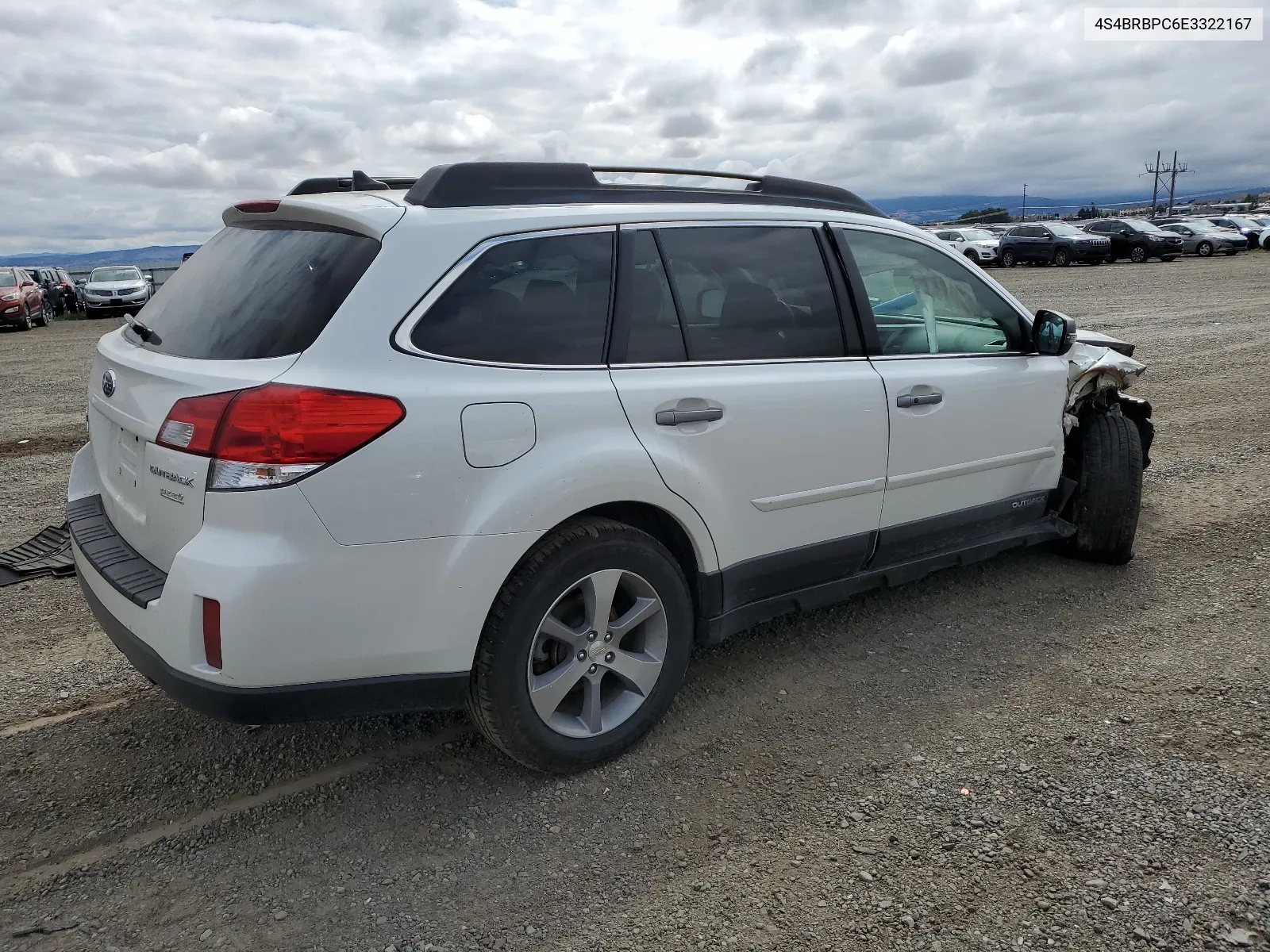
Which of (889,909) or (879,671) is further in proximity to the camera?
(879,671)

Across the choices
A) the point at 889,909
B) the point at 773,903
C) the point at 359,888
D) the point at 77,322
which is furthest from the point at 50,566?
the point at 77,322

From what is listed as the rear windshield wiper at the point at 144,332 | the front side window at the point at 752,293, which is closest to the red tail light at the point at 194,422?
the rear windshield wiper at the point at 144,332

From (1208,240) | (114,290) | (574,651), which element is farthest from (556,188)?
(1208,240)

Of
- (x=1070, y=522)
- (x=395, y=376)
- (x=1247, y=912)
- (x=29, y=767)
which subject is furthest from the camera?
(x=1070, y=522)

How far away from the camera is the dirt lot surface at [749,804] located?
2.50 meters

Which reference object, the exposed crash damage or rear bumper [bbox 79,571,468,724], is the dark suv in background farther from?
the exposed crash damage

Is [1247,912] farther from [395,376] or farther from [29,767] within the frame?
[29,767]

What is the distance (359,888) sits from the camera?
2643 mm

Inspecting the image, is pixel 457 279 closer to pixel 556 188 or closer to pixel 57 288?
pixel 556 188

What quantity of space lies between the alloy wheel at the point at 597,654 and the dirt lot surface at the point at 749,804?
0.70ft

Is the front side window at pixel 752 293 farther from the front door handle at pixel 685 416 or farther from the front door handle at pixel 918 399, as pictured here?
Result: the front door handle at pixel 918 399

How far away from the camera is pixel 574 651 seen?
9.88 feet

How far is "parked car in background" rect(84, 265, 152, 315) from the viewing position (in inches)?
1017

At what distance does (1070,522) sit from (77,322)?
26590 mm
